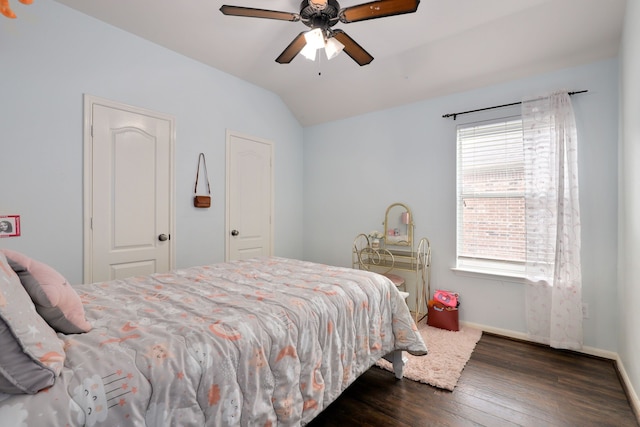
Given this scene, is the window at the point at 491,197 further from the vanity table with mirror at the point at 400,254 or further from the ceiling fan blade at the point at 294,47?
the ceiling fan blade at the point at 294,47

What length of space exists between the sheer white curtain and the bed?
56.8 inches

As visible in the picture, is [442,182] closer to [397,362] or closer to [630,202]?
[630,202]

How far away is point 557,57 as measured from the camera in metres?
2.62

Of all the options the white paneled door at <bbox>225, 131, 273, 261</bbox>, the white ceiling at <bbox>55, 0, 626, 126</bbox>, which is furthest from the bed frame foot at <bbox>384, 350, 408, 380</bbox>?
the white ceiling at <bbox>55, 0, 626, 126</bbox>

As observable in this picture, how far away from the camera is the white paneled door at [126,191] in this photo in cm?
254

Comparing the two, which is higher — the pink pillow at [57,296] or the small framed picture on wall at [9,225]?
the small framed picture on wall at [9,225]

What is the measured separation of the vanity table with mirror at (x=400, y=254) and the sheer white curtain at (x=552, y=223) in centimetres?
97

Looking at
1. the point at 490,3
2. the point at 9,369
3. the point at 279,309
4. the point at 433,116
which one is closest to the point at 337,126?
the point at 433,116

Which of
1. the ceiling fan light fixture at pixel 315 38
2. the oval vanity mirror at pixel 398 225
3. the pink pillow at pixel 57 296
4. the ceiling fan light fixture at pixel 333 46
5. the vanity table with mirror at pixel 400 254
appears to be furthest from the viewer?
the oval vanity mirror at pixel 398 225

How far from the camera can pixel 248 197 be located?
3775 mm

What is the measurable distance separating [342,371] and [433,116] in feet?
9.39

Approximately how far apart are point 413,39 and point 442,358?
2.76 metres

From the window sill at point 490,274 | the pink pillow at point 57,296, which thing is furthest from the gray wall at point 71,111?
the window sill at point 490,274

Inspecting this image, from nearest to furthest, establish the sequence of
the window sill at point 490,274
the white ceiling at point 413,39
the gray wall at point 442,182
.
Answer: the white ceiling at point 413,39 < the gray wall at point 442,182 < the window sill at point 490,274
